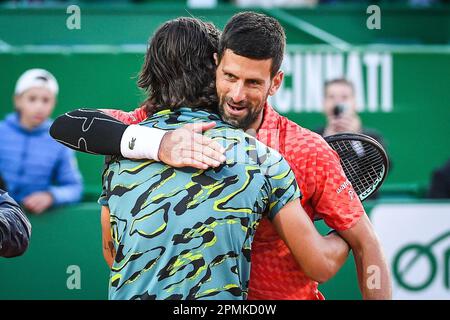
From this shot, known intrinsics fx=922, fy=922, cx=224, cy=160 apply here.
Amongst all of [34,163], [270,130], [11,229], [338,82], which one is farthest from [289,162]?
[338,82]

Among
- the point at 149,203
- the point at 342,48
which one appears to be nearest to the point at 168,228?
the point at 149,203

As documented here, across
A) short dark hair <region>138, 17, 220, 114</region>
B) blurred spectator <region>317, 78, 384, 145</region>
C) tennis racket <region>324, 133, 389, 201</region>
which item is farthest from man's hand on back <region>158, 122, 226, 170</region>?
blurred spectator <region>317, 78, 384, 145</region>

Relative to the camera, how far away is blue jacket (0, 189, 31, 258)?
296 cm

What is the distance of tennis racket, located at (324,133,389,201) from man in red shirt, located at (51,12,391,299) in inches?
11.6

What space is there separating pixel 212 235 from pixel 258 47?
0.68m

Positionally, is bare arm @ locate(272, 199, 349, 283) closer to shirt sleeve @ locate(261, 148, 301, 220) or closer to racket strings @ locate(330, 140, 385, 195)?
shirt sleeve @ locate(261, 148, 301, 220)

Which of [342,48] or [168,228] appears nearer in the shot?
[168,228]

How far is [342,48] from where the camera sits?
22.9 ft

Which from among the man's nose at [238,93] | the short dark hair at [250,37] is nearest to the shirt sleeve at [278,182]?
the man's nose at [238,93]

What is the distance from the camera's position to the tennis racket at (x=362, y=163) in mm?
3338

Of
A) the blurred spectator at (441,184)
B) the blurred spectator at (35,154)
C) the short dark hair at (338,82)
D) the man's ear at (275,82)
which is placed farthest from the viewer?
the short dark hair at (338,82)

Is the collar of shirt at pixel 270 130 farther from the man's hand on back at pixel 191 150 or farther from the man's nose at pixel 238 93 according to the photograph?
the man's hand on back at pixel 191 150

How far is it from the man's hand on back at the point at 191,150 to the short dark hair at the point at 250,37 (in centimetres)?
35

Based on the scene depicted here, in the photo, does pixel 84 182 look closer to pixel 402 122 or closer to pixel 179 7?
pixel 179 7
